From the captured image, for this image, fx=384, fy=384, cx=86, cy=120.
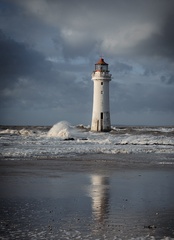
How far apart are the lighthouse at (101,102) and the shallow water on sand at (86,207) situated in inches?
1239

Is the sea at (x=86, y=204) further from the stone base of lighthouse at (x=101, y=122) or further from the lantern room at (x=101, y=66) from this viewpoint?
the lantern room at (x=101, y=66)

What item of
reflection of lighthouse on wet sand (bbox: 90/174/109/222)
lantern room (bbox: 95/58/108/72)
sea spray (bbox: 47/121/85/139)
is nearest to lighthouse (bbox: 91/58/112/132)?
lantern room (bbox: 95/58/108/72)

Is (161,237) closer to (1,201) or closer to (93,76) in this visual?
(1,201)

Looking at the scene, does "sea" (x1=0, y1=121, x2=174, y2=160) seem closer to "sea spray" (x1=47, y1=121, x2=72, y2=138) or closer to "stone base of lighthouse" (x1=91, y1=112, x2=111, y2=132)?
"sea spray" (x1=47, y1=121, x2=72, y2=138)

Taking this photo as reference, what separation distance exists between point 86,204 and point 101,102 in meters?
35.5

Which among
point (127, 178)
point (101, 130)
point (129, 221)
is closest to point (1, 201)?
point (129, 221)

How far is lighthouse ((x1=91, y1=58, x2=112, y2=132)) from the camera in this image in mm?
42344

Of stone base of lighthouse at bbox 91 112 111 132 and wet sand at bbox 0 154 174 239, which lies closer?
wet sand at bbox 0 154 174 239

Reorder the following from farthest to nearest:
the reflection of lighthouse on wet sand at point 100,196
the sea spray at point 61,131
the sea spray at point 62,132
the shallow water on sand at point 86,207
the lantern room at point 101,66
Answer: the lantern room at point 101,66, the sea spray at point 61,131, the sea spray at point 62,132, the reflection of lighthouse on wet sand at point 100,196, the shallow water on sand at point 86,207

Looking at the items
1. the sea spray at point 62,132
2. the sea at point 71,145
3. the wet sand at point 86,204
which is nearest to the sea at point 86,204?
the wet sand at point 86,204

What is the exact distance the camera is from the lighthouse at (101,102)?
42.3 m

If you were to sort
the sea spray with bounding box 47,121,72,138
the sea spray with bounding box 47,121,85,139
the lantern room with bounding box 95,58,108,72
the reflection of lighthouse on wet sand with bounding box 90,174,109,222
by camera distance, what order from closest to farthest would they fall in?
the reflection of lighthouse on wet sand with bounding box 90,174,109,222 < the sea spray with bounding box 47,121,85,139 < the sea spray with bounding box 47,121,72,138 < the lantern room with bounding box 95,58,108,72

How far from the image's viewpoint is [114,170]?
12.5 metres

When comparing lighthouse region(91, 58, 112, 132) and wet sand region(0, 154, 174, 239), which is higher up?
lighthouse region(91, 58, 112, 132)
